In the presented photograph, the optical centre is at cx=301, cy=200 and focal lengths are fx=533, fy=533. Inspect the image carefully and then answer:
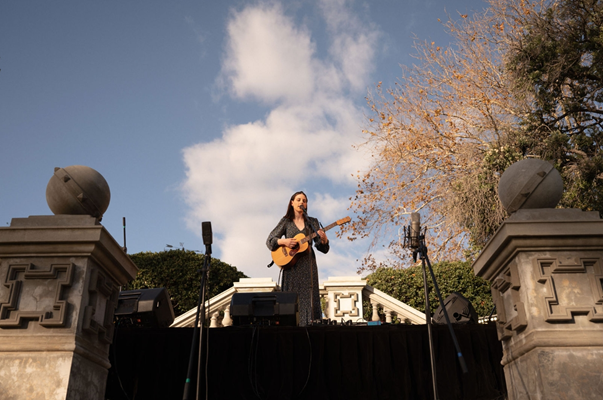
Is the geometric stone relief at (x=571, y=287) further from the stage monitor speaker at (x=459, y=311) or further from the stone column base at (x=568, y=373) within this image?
the stage monitor speaker at (x=459, y=311)

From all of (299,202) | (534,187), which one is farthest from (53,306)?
(299,202)

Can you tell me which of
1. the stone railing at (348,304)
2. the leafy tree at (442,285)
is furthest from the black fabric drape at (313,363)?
the leafy tree at (442,285)

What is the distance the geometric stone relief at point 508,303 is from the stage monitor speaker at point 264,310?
6.40ft

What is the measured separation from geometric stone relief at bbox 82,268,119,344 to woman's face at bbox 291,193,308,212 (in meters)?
3.43

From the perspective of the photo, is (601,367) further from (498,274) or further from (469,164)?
(469,164)

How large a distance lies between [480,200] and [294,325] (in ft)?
29.1

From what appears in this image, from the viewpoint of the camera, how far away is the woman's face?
25.1ft

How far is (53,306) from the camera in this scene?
12.7 feet

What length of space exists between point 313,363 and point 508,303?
71.0 inches

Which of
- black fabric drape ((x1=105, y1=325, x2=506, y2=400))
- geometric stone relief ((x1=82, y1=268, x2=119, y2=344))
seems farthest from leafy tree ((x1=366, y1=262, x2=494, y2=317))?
geometric stone relief ((x1=82, y1=268, x2=119, y2=344))

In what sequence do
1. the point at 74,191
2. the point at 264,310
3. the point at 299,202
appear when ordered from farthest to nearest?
the point at 299,202 < the point at 264,310 < the point at 74,191

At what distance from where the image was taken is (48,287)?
397 centimetres

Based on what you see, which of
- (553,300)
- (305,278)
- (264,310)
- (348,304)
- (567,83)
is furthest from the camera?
(567,83)

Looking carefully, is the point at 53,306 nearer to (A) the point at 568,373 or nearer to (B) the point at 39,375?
(B) the point at 39,375
